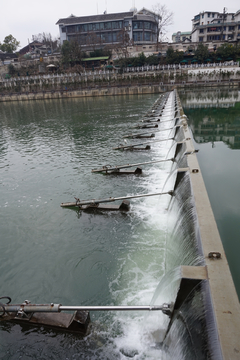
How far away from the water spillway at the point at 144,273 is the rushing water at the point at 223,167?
168cm

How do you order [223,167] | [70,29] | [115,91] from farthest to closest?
[70,29] → [115,91] → [223,167]

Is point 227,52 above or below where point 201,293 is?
above

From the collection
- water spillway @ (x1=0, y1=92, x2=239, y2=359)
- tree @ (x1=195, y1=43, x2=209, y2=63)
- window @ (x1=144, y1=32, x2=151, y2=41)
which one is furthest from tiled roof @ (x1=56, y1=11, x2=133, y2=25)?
water spillway @ (x1=0, y1=92, x2=239, y2=359)

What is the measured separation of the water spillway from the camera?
3.35 m

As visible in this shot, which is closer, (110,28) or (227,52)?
(227,52)

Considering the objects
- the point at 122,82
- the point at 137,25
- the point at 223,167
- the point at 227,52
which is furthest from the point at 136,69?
the point at 223,167

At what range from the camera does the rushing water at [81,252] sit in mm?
4418

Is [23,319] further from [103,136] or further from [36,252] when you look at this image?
[103,136]

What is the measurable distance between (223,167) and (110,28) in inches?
3740

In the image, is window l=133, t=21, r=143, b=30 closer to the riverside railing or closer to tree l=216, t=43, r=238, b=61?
A: the riverside railing

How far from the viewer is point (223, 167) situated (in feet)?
39.4

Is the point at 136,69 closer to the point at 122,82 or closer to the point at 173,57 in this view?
the point at 173,57

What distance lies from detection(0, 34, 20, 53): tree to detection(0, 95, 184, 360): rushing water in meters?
119

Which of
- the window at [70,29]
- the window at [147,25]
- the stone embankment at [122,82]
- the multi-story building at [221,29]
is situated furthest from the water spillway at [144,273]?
the window at [70,29]
